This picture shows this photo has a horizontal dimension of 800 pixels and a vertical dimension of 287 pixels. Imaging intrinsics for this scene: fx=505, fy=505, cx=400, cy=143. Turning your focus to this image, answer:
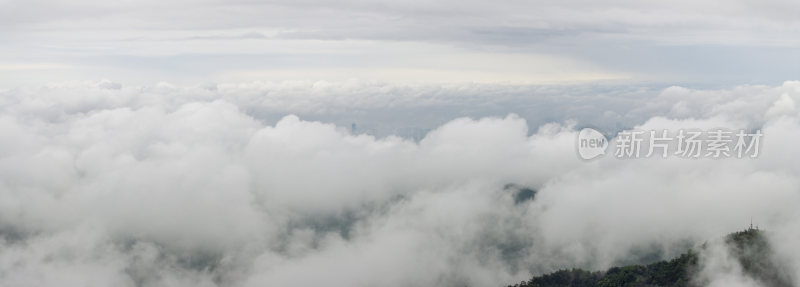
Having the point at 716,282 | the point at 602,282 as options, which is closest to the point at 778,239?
the point at 716,282

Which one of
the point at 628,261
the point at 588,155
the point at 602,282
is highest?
the point at 588,155

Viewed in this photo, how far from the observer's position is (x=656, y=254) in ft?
623

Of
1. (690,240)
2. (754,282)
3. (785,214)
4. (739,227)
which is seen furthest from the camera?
(690,240)

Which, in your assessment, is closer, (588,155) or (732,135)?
(732,135)

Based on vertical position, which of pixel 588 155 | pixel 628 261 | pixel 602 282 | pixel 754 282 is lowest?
pixel 628 261

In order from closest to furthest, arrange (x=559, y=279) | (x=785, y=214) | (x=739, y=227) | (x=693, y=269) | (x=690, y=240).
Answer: (x=693, y=269), (x=559, y=279), (x=785, y=214), (x=739, y=227), (x=690, y=240)

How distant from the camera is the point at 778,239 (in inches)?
4350

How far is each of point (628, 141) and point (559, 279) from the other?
231 ft

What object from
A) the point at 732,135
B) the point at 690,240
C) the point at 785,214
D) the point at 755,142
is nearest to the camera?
the point at 732,135

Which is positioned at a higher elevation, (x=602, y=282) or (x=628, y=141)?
(x=628, y=141)

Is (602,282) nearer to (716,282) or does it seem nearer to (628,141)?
(716,282)

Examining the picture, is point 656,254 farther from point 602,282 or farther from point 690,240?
point 602,282

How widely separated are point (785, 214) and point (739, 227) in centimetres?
2445

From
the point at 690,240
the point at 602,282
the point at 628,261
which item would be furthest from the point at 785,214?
the point at 602,282
